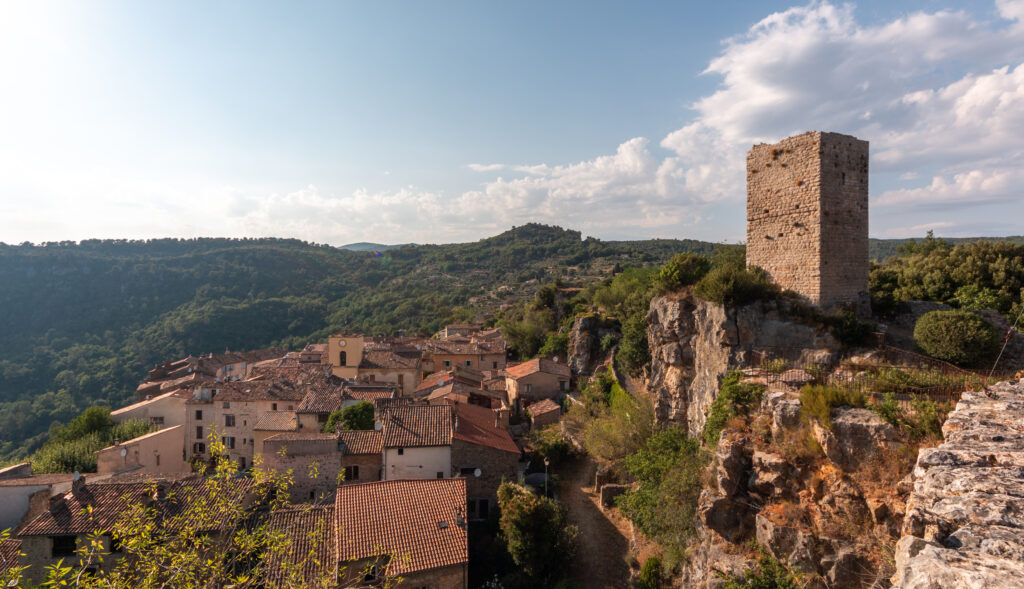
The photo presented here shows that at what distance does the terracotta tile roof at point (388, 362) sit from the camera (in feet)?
129

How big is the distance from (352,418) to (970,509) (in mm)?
24837

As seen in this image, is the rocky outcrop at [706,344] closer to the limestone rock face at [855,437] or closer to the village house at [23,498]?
the limestone rock face at [855,437]

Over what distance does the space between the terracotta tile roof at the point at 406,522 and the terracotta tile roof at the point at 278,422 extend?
11453mm

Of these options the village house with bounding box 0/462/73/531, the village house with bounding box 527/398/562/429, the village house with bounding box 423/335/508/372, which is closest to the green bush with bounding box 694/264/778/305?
the village house with bounding box 527/398/562/429

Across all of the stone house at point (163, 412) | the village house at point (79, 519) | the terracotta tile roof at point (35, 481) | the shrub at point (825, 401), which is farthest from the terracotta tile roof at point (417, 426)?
the stone house at point (163, 412)

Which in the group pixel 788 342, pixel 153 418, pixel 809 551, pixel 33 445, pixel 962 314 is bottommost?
pixel 33 445

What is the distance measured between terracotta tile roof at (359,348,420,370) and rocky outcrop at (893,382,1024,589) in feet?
119

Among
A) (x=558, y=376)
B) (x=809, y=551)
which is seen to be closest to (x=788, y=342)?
(x=809, y=551)

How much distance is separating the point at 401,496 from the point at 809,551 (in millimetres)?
11955

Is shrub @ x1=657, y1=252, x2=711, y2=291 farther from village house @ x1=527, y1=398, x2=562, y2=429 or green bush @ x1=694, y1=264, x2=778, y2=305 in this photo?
village house @ x1=527, y1=398, x2=562, y2=429

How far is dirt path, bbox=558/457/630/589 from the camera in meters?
16.7

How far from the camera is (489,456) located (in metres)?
21.0

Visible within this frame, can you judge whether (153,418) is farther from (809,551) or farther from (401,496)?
(809,551)

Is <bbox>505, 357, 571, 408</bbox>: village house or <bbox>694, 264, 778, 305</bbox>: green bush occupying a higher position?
<bbox>694, 264, 778, 305</bbox>: green bush
